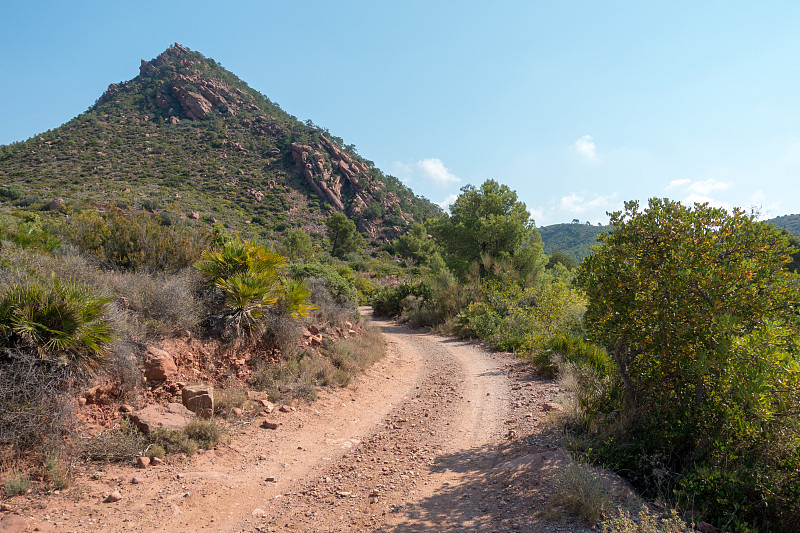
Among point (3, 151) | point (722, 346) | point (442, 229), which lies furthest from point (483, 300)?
point (3, 151)

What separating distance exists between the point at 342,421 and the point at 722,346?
5.12m

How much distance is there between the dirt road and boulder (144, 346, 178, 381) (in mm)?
1417

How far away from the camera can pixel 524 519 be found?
3342 millimetres

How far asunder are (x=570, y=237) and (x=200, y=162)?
7834 centimetres

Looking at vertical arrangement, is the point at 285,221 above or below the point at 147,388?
above

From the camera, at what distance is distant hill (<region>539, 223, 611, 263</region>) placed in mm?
82725

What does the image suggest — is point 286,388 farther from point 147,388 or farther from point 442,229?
point 442,229

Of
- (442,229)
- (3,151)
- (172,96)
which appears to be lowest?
(442,229)

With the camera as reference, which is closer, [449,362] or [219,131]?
[449,362]

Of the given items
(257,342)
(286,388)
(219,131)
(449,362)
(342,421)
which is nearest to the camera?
(342,421)

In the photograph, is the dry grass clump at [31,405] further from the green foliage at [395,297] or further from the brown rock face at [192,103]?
the brown rock face at [192,103]

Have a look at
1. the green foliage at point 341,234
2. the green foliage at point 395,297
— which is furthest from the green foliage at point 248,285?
the green foliage at point 341,234

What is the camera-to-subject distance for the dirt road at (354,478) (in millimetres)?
3461

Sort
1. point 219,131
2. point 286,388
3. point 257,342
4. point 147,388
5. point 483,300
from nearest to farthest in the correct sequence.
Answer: point 147,388
point 286,388
point 257,342
point 483,300
point 219,131
